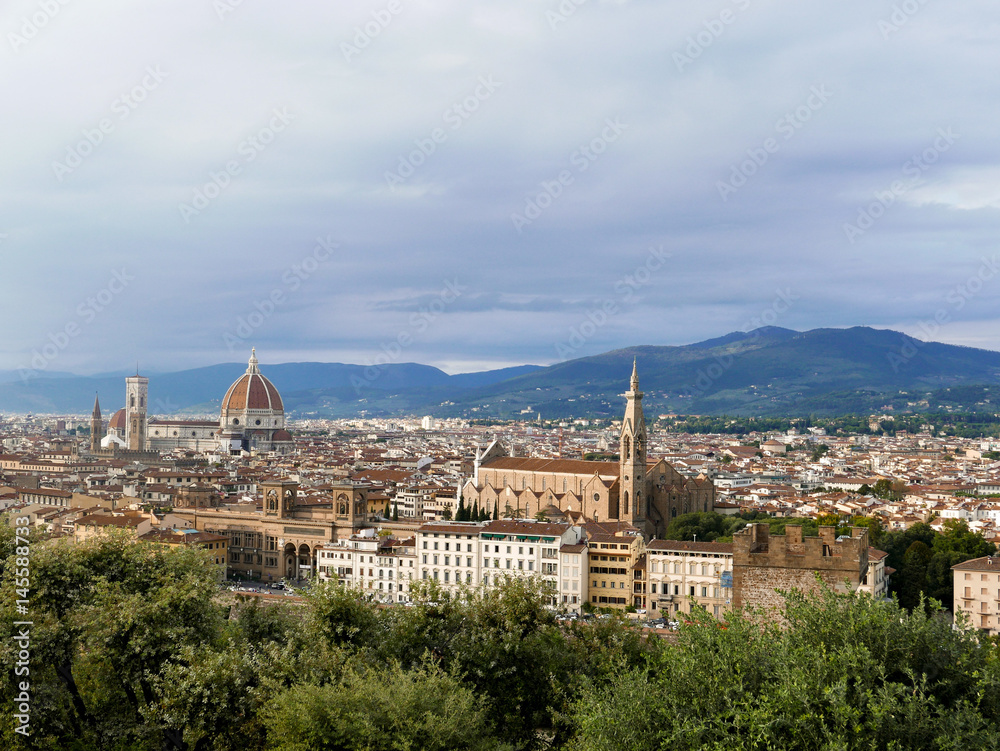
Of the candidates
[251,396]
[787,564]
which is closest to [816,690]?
[787,564]

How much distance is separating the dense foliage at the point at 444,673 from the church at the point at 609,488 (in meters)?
35.0

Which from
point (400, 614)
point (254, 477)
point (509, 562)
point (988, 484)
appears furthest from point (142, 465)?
point (400, 614)

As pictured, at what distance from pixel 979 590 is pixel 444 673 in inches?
1190

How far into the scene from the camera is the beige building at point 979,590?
125 feet

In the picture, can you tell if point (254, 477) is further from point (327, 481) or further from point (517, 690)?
point (517, 690)

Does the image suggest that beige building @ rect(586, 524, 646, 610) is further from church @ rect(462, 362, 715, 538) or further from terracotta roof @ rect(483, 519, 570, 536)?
church @ rect(462, 362, 715, 538)

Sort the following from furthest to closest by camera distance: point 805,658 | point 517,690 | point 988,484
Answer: point 988,484 < point 517,690 < point 805,658

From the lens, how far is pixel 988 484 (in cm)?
9050

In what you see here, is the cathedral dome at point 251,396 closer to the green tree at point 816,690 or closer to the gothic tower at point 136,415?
the gothic tower at point 136,415

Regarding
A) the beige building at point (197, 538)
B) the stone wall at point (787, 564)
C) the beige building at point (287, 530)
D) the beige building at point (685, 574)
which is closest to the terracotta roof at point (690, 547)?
the beige building at point (685, 574)

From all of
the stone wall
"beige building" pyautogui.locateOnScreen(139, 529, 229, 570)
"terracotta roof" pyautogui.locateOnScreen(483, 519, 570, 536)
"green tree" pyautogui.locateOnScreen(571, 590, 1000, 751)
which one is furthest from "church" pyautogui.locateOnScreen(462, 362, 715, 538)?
"green tree" pyautogui.locateOnScreen(571, 590, 1000, 751)

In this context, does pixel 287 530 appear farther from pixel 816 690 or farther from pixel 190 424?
pixel 190 424

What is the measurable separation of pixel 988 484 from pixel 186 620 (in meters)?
87.8

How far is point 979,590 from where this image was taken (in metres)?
38.4
